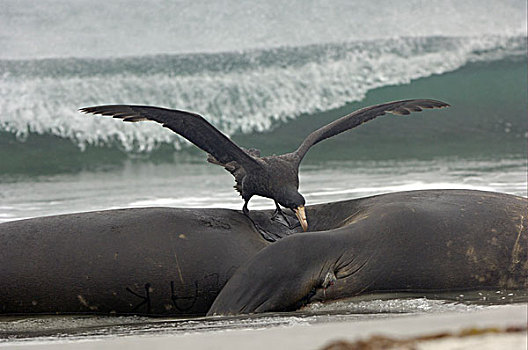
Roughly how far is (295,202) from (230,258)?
0.35m

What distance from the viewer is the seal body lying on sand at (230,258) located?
251cm

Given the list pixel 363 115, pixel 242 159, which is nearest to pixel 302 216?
pixel 242 159

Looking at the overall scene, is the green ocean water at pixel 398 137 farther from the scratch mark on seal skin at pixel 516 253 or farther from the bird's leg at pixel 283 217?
the scratch mark on seal skin at pixel 516 253

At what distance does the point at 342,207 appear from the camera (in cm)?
295

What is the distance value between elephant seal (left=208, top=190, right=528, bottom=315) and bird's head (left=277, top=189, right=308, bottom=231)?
0.56 ft

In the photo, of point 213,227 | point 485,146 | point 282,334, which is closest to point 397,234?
point 213,227

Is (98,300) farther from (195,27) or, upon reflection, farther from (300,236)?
(195,27)

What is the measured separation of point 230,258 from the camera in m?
2.65

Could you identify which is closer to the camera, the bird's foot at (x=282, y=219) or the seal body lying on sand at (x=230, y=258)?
the seal body lying on sand at (x=230, y=258)

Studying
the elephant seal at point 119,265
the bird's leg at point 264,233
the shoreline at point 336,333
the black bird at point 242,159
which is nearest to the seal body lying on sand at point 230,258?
the elephant seal at point 119,265

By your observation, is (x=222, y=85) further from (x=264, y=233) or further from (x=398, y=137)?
(x=264, y=233)

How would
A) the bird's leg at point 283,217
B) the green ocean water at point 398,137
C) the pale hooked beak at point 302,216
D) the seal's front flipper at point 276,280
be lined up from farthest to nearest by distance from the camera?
the green ocean water at point 398,137 < the bird's leg at point 283,217 < the pale hooked beak at point 302,216 < the seal's front flipper at point 276,280

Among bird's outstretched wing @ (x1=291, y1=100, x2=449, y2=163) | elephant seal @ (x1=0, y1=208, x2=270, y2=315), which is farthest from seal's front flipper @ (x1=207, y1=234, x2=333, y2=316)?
bird's outstretched wing @ (x1=291, y1=100, x2=449, y2=163)

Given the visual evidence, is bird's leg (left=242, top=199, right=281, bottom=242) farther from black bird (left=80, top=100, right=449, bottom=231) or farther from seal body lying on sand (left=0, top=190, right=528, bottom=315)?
seal body lying on sand (left=0, top=190, right=528, bottom=315)
